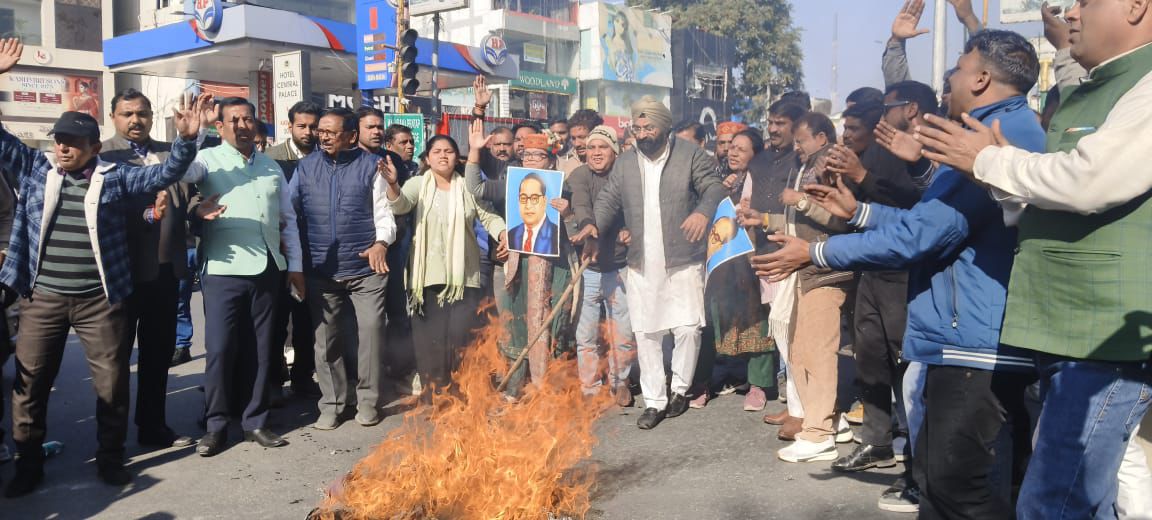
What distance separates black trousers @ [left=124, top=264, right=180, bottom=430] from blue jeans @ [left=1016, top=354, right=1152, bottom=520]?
16.7ft

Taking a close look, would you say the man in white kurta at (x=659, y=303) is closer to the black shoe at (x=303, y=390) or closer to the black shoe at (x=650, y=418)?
the black shoe at (x=650, y=418)

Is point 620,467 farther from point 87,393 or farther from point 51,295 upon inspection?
point 87,393

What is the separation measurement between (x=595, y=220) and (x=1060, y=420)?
4.18 metres

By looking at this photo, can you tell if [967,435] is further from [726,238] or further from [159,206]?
[159,206]

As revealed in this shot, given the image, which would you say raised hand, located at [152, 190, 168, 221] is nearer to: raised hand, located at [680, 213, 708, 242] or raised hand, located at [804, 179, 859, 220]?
raised hand, located at [680, 213, 708, 242]

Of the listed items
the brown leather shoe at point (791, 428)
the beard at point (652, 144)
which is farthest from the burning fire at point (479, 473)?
the beard at point (652, 144)

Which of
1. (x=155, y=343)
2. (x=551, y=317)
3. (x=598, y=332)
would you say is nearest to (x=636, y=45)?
(x=598, y=332)

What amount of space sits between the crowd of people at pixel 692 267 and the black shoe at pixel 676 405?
0.06 feet

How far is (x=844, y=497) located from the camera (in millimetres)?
4613

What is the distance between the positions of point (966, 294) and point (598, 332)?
3.98 metres

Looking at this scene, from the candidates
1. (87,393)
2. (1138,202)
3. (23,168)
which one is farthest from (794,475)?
(87,393)

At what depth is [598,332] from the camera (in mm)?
6938

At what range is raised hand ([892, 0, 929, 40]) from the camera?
6992mm

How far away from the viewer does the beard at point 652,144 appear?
6.26 m
